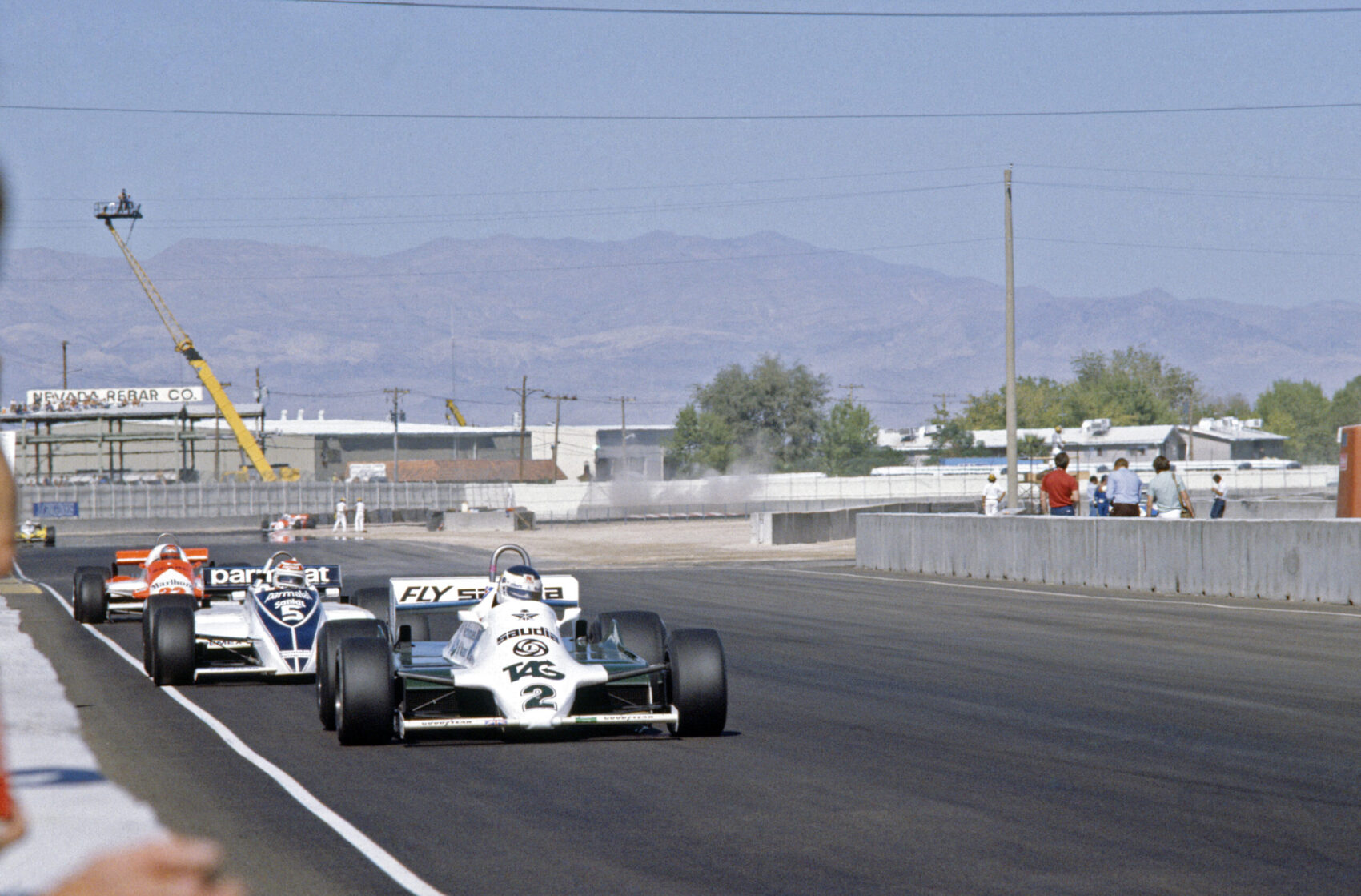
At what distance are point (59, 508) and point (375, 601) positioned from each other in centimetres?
7311

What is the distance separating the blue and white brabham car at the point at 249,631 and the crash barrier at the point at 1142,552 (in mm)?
13369

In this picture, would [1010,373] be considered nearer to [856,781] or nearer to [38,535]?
[856,781]

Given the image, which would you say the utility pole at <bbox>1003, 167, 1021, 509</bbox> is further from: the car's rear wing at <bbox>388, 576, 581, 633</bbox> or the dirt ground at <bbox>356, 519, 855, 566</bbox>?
the car's rear wing at <bbox>388, 576, 581, 633</bbox>

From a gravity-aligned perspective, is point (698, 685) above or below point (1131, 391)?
below

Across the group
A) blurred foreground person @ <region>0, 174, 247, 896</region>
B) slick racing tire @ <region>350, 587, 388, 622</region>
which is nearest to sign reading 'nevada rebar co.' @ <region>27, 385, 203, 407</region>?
slick racing tire @ <region>350, 587, 388, 622</region>

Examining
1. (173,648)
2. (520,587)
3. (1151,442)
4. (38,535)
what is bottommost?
(38,535)

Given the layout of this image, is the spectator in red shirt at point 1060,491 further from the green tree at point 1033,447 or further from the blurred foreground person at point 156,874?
the green tree at point 1033,447

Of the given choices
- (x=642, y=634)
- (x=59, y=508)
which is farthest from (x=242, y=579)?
(x=59, y=508)

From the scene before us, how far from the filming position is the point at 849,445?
15225cm

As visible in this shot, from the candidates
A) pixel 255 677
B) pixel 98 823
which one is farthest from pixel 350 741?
pixel 98 823

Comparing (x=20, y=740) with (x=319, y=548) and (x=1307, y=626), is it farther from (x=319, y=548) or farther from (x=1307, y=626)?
(x=319, y=548)

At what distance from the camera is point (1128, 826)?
7.43 metres

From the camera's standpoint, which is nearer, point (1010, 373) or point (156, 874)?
point (156, 874)

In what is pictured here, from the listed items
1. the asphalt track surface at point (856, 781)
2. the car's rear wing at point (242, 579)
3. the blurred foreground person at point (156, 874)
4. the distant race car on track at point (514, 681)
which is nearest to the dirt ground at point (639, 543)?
the car's rear wing at point (242, 579)
